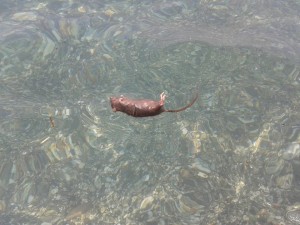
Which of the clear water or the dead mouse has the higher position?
the dead mouse

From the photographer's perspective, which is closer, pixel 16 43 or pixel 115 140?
pixel 115 140

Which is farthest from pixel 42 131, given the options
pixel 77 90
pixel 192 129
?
pixel 192 129

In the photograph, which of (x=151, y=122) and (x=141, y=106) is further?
(x=151, y=122)

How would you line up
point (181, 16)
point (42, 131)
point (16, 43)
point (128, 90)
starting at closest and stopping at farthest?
1. point (42, 131)
2. point (128, 90)
3. point (16, 43)
4. point (181, 16)

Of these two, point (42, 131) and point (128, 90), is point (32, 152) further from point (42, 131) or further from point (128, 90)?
point (128, 90)

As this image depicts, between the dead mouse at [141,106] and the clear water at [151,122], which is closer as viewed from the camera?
the dead mouse at [141,106]

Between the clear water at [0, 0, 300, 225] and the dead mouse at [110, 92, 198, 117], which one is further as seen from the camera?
the clear water at [0, 0, 300, 225]

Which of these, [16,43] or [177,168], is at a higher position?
[16,43]

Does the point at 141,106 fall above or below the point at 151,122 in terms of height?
above
